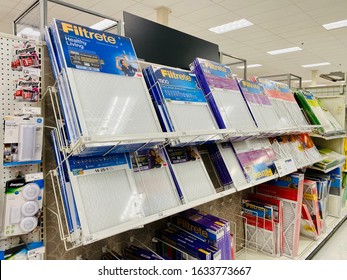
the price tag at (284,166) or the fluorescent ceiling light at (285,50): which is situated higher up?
the fluorescent ceiling light at (285,50)

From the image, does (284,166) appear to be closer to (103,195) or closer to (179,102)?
(179,102)

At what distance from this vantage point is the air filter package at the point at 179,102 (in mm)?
1354

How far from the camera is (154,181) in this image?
4.29ft

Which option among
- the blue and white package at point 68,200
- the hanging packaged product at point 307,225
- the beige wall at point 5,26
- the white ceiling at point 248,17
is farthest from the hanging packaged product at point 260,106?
the beige wall at point 5,26

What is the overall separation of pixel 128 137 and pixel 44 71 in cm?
53

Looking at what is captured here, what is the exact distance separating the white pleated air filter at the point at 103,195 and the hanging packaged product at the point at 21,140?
0.55 feet

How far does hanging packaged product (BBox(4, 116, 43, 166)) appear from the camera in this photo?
3.30ft

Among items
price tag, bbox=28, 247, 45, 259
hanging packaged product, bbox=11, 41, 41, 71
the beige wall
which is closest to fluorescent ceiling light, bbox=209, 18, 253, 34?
the beige wall

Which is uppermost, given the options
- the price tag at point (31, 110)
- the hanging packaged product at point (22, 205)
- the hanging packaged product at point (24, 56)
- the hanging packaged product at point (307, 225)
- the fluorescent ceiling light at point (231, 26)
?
the fluorescent ceiling light at point (231, 26)

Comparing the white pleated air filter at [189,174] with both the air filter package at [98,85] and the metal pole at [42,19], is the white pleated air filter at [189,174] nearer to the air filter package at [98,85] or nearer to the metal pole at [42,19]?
the air filter package at [98,85]

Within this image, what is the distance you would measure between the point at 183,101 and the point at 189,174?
399 millimetres

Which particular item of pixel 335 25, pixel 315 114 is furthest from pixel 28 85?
pixel 335 25

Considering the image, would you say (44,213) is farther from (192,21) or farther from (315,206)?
(192,21)

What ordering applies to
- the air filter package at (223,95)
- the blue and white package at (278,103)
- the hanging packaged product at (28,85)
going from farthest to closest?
the blue and white package at (278,103) < the air filter package at (223,95) < the hanging packaged product at (28,85)
